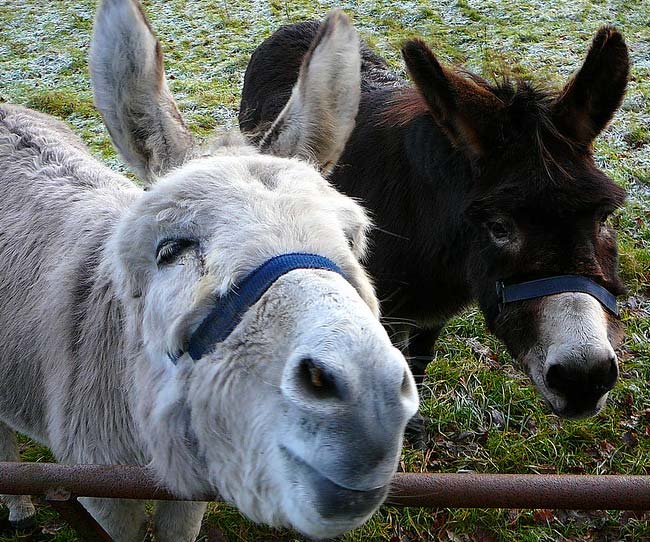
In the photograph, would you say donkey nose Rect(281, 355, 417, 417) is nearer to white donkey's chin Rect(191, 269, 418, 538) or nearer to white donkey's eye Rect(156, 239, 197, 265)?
white donkey's chin Rect(191, 269, 418, 538)

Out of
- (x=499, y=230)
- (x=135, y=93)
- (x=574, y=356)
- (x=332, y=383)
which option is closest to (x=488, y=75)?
(x=499, y=230)

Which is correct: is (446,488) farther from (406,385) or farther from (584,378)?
(584,378)

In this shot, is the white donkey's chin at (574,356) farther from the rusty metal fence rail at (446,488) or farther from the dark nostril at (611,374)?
the rusty metal fence rail at (446,488)

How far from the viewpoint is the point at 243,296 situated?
1.34 m

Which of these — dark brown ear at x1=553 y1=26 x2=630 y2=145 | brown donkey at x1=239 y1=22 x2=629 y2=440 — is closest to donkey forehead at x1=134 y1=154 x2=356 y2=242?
brown donkey at x1=239 y1=22 x2=629 y2=440

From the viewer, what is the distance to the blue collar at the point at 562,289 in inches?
90.4

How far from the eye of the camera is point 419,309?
11.7 feet

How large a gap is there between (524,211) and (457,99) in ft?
2.17

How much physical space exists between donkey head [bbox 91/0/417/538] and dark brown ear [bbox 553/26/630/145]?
4.32ft

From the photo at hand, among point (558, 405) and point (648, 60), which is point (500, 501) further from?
point (648, 60)

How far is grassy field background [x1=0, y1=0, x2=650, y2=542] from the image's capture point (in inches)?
135

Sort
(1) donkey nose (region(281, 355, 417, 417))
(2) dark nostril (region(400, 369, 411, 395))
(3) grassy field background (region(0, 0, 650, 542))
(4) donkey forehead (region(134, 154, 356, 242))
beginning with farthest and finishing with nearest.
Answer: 1. (3) grassy field background (region(0, 0, 650, 542))
2. (4) donkey forehead (region(134, 154, 356, 242))
3. (2) dark nostril (region(400, 369, 411, 395))
4. (1) donkey nose (region(281, 355, 417, 417))

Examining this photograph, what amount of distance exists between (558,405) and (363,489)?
1.56m

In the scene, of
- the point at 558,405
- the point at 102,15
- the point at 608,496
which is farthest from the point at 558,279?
the point at 102,15
